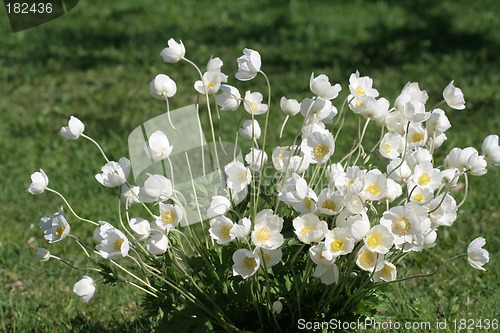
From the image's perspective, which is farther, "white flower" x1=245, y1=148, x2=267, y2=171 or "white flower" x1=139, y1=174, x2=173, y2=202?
"white flower" x1=245, y1=148, x2=267, y2=171

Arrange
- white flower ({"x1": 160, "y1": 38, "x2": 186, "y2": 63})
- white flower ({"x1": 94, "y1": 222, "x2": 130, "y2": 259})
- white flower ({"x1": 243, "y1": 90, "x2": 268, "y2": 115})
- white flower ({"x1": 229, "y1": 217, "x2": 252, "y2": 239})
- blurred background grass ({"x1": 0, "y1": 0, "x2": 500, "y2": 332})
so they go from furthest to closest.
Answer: blurred background grass ({"x1": 0, "y1": 0, "x2": 500, "y2": 332}) < white flower ({"x1": 243, "y1": 90, "x2": 268, "y2": 115}) < white flower ({"x1": 160, "y1": 38, "x2": 186, "y2": 63}) < white flower ({"x1": 94, "y1": 222, "x2": 130, "y2": 259}) < white flower ({"x1": 229, "y1": 217, "x2": 252, "y2": 239})

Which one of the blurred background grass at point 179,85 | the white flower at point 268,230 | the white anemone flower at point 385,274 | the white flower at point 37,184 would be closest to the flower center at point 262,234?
the white flower at point 268,230

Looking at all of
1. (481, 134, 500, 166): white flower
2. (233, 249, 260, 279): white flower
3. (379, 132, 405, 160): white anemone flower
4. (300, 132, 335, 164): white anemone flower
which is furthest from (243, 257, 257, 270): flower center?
(481, 134, 500, 166): white flower

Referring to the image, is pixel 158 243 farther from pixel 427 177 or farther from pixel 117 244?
pixel 427 177

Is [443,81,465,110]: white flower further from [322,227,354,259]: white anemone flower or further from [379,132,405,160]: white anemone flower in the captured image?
[322,227,354,259]: white anemone flower

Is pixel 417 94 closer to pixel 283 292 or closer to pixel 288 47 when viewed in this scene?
pixel 283 292
